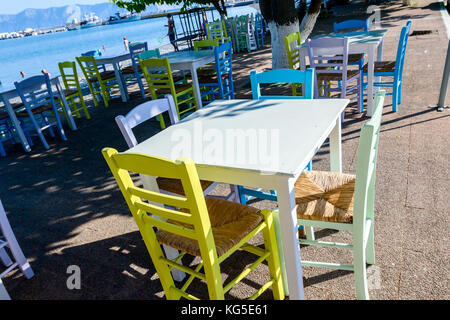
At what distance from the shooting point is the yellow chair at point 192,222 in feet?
4.27

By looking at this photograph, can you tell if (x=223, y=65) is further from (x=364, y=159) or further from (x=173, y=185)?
(x=364, y=159)

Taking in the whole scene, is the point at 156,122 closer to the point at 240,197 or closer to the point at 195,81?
the point at 195,81

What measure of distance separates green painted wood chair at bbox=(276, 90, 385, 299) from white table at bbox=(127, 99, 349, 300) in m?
0.22

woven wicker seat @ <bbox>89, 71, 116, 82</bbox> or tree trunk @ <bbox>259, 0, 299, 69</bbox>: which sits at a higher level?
tree trunk @ <bbox>259, 0, 299, 69</bbox>

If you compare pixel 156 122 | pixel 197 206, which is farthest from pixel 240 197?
pixel 156 122

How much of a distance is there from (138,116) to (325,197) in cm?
128

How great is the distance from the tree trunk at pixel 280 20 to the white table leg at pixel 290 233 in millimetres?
5740

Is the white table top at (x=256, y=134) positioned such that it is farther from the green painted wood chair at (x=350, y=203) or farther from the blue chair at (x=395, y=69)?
the blue chair at (x=395, y=69)

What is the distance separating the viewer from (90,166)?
4.29m

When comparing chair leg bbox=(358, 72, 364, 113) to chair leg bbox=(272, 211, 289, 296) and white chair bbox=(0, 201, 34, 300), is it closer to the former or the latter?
chair leg bbox=(272, 211, 289, 296)

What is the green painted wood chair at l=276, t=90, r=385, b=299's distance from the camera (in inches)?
58.5

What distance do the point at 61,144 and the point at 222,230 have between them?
4462mm

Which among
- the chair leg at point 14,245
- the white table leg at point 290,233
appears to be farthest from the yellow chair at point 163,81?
the white table leg at point 290,233

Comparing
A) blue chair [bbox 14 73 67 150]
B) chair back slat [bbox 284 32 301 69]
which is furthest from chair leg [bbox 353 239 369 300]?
blue chair [bbox 14 73 67 150]
